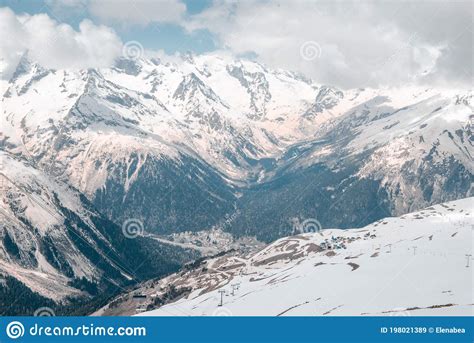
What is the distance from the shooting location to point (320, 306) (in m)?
182

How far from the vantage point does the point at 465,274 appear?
194 m

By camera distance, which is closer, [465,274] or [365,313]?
[365,313]

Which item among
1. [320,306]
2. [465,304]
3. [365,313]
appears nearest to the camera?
[465,304]
